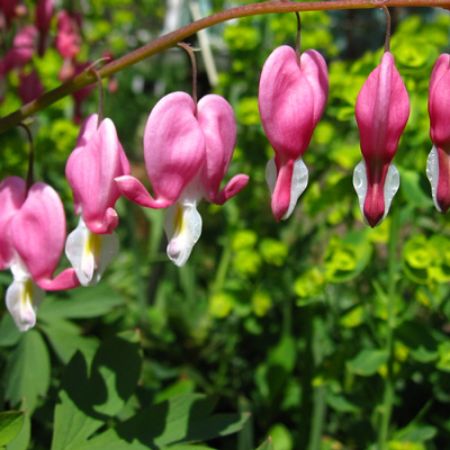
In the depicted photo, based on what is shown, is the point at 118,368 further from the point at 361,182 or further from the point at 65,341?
the point at 361,182

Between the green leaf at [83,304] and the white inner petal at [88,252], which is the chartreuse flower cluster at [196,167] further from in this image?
the green leaf at [83,304]

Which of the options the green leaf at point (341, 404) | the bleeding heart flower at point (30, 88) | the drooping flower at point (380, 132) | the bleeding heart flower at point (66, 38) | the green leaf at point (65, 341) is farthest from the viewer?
the bleeding heart flower at point (66, 38)

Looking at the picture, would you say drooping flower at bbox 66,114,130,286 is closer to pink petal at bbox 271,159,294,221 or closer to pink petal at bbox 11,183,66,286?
pink petal at bbox 11,183,66,286

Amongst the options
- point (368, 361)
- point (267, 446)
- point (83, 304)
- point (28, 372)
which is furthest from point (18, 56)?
point (267, 446)

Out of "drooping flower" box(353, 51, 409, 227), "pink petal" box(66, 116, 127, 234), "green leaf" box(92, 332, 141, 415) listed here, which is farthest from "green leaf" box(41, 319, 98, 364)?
"drooping flower" box(353, 51, 409, 227)

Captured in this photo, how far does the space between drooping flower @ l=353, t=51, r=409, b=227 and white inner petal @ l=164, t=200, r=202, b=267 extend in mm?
216

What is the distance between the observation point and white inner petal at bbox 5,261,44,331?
1.11 metres

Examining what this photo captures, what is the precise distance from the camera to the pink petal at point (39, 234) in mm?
1111

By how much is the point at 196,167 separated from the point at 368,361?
70cm

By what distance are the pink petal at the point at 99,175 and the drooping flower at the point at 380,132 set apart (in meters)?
0.31

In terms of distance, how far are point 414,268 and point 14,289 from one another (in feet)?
2.53

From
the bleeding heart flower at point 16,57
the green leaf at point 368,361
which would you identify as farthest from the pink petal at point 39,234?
the bleeding heart flower at point 16,57

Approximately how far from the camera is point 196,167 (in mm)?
1039

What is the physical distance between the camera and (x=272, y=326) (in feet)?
7.34
